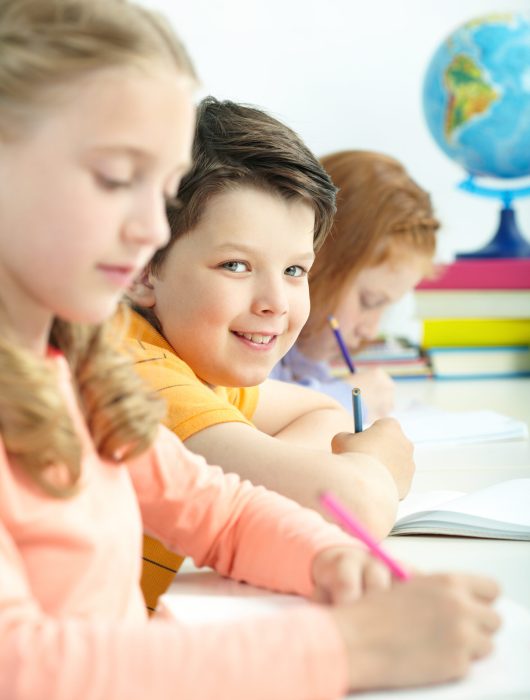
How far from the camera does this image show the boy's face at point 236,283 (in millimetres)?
1049

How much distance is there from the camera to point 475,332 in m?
2.14

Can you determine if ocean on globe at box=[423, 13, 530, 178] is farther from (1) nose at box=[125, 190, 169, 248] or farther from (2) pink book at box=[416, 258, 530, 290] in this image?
(1) nose at box=[125, 190, 169, 248]

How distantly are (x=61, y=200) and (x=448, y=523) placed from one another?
20.1 inches

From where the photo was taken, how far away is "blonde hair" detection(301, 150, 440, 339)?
1897 mm

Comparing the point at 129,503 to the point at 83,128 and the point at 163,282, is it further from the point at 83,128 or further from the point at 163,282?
the point at 163,282

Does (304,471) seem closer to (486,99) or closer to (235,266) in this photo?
(235,266)

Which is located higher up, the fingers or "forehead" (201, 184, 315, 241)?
"forehead" (201, 184, 315, 241)

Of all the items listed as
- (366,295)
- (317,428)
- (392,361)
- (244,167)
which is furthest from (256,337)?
(392,361)

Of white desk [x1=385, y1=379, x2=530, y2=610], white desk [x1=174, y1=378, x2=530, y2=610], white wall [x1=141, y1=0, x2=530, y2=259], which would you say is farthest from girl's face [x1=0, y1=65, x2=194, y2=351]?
white wall [x1=141, y1=0, x2=530, y2=259]

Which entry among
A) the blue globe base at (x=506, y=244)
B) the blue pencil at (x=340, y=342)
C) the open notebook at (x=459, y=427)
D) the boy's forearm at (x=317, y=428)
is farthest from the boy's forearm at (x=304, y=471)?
the blue globe base at (x=506, y=244)

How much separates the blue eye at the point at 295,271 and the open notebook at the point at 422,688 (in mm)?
421

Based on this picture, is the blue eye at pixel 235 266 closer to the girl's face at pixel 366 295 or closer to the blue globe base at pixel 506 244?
the girl's face at pixel 366 295

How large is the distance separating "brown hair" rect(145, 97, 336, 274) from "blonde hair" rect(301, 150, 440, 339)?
0.79 metres

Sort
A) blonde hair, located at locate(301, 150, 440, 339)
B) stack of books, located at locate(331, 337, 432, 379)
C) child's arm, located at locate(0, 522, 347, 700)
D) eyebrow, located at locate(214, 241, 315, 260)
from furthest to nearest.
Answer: stack of books, located at locate(331, 337, 432, 379)
blonde hair, located at locate(301, 150, 440, 339)
eyebrow, located at locate(214, 241, 315, 260)
child's arm, located at locate(0, 522, 347, 700)
